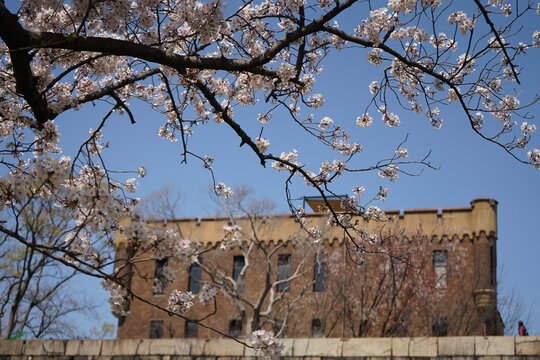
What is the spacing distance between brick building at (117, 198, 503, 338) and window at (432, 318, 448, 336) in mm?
56

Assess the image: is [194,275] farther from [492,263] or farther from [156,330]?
[492,263]

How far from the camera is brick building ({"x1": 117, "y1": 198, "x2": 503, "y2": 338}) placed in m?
28.4

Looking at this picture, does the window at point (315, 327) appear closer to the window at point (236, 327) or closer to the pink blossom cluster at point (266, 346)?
the window at point (236, 327)

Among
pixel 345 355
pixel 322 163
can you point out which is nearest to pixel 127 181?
pixel 322 163

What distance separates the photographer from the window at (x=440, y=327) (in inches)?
1121

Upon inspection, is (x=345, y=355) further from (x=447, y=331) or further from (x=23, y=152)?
(x=447, y=331)

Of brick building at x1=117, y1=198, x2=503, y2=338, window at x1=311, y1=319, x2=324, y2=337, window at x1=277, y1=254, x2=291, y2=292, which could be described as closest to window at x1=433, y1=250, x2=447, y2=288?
brick building at x1=117, y1=198, x2=503, y2=338

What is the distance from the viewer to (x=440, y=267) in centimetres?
3173

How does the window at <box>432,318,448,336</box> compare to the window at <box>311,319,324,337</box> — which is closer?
the window at <box>432,318,448,336</box>

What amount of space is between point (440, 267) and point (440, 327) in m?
3.76

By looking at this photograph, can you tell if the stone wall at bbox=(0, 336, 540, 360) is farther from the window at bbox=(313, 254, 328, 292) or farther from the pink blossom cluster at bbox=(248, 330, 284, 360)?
the window at bbox=(313, 254, 328, 292)

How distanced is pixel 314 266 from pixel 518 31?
86.5 ft

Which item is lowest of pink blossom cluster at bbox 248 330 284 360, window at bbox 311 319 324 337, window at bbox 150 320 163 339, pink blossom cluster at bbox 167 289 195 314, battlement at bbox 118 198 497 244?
pink blossom cluster at bbox 248 330 284 360

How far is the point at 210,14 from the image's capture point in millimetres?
6711
